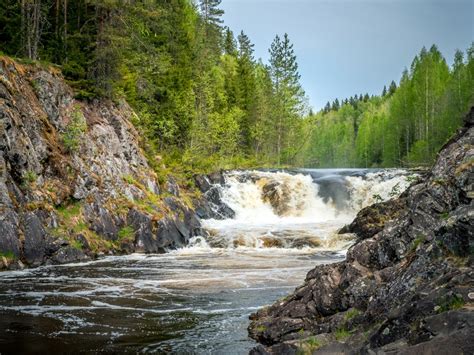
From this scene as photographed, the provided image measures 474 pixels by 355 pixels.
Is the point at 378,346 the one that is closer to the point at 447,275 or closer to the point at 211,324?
the point at 447,275

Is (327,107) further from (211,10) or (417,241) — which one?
(417,241)

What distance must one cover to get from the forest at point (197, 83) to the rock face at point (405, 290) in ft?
34.8

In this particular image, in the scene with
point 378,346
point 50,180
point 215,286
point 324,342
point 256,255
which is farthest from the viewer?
point 256,255

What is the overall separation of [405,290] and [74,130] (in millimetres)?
18593

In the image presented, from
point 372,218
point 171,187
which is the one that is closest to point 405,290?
point 372,218

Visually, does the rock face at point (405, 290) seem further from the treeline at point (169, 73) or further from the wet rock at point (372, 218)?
the treeline at point (169, 73)

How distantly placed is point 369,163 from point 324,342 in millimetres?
80919

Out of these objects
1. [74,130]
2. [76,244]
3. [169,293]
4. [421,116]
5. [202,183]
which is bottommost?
[169,293]

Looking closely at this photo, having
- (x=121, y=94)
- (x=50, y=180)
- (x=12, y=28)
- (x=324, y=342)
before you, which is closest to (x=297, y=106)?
(x=121, y=94)

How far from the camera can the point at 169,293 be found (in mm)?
13047

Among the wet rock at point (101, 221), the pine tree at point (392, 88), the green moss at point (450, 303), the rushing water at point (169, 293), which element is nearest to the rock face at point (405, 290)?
the green moss at point (450, 303)

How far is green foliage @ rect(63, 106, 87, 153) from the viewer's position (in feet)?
70.0

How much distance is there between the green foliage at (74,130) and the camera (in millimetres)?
21328

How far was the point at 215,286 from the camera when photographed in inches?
550
